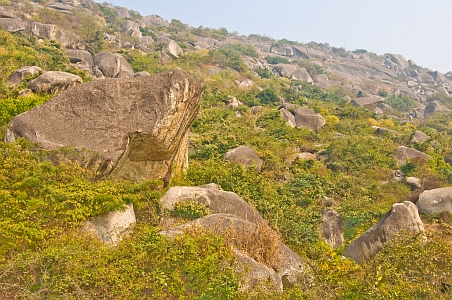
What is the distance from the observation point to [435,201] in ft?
36.2

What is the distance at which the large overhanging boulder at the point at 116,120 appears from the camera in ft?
25.1

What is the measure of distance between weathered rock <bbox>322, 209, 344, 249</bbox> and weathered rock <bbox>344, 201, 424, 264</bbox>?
1.24m

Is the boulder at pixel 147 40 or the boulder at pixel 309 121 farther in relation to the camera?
the boulder at pixel 147 40

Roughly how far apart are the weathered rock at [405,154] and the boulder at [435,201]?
6.26 metres

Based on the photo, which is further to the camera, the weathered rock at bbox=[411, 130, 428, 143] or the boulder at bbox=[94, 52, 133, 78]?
the boulder at bbox=[94, 52, 133, 78]

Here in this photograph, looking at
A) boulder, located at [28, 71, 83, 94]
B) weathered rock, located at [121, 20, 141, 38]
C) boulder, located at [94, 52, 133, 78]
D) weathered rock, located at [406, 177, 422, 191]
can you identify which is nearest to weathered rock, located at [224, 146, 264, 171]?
weathered rock, located at [406, 177, 422, 191]

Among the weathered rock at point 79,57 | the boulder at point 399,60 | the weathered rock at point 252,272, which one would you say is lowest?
the weathered rock at point 79,57

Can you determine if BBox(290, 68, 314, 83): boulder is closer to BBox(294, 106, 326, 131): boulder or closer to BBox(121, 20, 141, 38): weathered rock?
BBox(121, 20, 141, 38): weathered rock

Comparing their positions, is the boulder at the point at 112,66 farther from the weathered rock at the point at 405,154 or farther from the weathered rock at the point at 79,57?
the weathered rock at the point at 405,154

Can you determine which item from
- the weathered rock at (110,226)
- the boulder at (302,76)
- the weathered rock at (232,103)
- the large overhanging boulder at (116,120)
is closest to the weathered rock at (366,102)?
the weathered rock at (232,103)

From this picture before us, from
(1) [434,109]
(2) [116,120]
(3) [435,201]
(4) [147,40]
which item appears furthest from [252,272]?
(1) [434,109]

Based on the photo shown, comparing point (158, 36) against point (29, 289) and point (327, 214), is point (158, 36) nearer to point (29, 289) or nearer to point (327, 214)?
point (327, 214)

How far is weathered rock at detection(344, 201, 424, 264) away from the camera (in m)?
8.07

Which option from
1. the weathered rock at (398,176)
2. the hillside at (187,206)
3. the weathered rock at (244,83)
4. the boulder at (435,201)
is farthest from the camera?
the weathered rock at (244,83)
